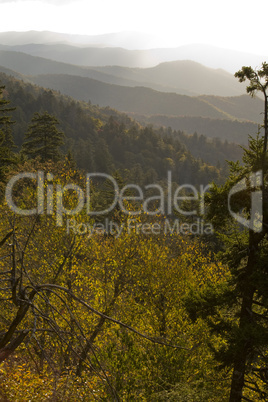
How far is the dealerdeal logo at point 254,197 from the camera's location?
383 inches

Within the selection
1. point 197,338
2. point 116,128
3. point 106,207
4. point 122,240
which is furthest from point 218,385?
point 116,128

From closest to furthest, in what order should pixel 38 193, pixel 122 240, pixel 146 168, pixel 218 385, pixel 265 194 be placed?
pixel 265 194, pixel 218 385, pixel 122 240, pixel 38 193, pixel 146 168

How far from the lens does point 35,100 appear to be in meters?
173

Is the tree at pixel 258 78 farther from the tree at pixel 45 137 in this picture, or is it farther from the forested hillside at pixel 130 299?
the tree at pixel 45 137

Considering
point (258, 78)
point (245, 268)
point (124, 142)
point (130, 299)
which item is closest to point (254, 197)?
point (245, 268)

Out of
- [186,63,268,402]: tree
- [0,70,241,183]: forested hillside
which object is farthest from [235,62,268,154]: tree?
[0,70,241,183]: forested hillside

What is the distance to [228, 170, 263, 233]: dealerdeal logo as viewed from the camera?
31.9 ft

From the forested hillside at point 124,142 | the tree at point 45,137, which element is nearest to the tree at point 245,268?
the tree at point 45,137

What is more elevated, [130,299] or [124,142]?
[124,142]

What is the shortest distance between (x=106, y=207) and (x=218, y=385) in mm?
39440

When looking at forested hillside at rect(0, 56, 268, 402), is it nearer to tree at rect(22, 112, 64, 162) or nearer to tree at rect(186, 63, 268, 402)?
tree at rect(186, 63, 268, 402)

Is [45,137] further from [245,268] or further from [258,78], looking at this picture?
[245,268]

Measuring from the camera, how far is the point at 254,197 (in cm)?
981

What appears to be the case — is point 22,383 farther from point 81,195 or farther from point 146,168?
point 146,168
